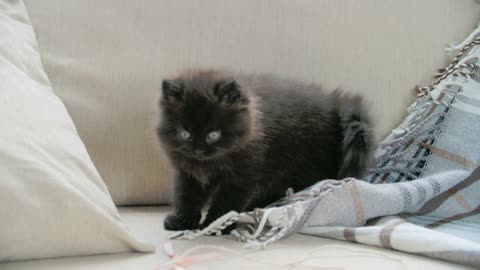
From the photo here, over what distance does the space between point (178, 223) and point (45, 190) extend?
410 mm

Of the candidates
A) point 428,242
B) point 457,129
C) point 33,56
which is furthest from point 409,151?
point 33,56

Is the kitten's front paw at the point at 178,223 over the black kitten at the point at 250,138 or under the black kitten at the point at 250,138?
under

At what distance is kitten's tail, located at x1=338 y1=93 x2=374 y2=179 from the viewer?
147cm

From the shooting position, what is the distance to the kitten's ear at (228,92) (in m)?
1.29

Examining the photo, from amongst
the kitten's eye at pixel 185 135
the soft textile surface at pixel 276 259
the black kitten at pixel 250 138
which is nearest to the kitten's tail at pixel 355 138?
the black kitten at pixel 250 138

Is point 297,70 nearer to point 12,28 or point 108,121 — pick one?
point 108,121

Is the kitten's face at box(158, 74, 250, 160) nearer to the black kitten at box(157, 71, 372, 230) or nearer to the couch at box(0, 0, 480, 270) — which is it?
the black kitten at box(157, 71, 372, 230)

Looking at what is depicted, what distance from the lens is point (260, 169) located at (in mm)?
1400

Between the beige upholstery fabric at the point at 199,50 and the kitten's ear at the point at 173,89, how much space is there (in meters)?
0.17

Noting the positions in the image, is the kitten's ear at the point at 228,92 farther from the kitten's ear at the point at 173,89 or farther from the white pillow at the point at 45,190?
the white pillow at the point at 45,190

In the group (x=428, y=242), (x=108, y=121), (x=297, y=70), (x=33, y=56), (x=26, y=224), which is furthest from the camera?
(x=297, y=70)

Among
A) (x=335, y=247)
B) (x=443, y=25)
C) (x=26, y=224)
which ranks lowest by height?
(x=335, y=247)

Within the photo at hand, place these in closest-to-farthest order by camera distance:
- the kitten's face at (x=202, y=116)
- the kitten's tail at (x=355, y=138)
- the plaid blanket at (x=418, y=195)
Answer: the plaid blanket at (x=418, y=195) < the kitten's face at (x=202, y=116) < the kitten's tail at (x=355, y=138)

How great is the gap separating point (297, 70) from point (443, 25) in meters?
0.47
